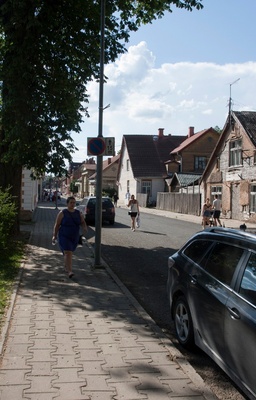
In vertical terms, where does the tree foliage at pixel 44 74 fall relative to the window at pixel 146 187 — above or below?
above

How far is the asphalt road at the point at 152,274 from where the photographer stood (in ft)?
14.0

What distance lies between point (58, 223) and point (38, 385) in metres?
5.05

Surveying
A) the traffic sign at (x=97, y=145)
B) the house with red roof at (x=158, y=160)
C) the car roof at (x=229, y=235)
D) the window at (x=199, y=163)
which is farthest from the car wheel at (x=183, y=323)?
the window at (x=199, y=163)

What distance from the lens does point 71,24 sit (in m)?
13.6

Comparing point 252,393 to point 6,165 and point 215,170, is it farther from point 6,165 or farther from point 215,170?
point 215,170

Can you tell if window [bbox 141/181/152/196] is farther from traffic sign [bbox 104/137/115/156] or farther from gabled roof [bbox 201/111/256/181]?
traffic sign [bbox 104/137/115/156]

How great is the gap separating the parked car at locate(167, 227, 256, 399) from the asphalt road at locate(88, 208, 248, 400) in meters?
0.28

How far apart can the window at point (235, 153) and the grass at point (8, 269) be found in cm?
2033

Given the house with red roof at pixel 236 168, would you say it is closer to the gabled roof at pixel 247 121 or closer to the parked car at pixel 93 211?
the gabled roof at pixel 247 121

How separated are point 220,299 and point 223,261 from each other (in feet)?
1.58

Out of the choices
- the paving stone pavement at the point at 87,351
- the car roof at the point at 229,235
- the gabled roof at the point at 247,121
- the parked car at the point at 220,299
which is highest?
the gabled roof at the point at 247,121

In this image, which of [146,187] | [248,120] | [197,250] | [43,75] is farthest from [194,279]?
[146,187]

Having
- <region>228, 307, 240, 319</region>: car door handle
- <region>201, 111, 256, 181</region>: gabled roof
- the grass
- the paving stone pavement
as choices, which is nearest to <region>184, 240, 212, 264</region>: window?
the paving stone pavement

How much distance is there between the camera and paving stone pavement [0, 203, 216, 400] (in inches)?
143
